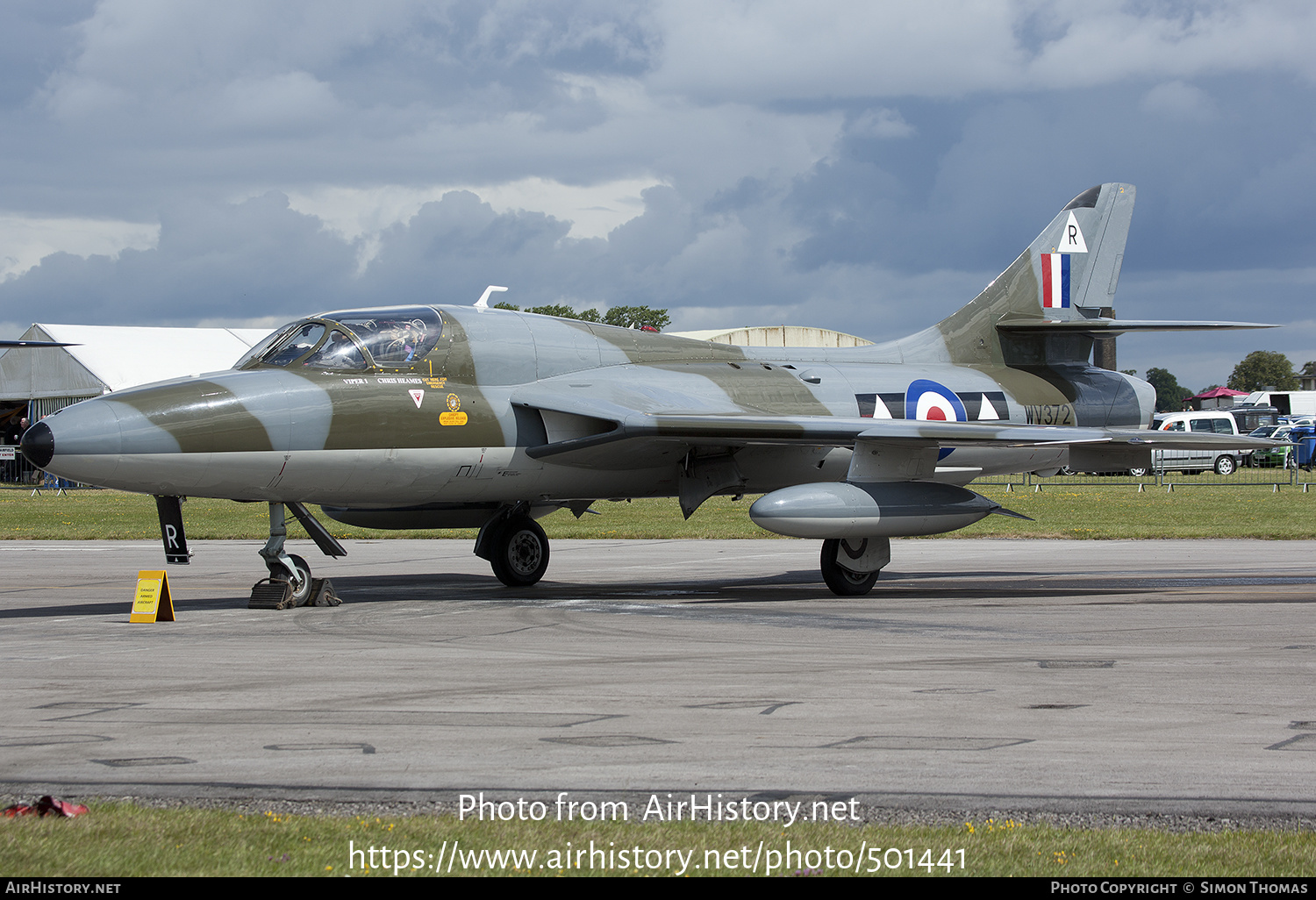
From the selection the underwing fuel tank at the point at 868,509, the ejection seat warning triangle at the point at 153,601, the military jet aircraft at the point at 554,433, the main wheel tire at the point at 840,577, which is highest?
the military jet aircraft at the point at 554,433

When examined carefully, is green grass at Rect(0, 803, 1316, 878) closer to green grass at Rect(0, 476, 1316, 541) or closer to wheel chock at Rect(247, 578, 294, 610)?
wheel chock at Rect(247, 578, 294, 610)

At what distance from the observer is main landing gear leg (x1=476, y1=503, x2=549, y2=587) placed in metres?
16.3

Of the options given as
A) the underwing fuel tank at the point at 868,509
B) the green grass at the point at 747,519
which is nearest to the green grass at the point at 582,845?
the underwing fuel tank at the point at 868,509

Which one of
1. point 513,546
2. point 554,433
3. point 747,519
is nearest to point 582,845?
point 554,433

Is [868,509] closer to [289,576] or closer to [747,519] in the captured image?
[289,576]

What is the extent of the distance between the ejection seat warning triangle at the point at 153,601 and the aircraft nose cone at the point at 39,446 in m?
1.64

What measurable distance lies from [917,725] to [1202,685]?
2.48 meters

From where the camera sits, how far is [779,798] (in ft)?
18.2

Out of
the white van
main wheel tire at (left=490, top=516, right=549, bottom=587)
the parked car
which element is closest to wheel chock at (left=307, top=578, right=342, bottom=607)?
main wheel tire at (left=490, top=516, right=549, bottom=587)

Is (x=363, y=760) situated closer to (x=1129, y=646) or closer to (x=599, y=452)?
(x=1129, y=646)

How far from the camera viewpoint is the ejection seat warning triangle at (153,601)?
40.4 ft

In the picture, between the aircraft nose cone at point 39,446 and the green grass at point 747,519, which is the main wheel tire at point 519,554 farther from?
the green grass at point 747,519

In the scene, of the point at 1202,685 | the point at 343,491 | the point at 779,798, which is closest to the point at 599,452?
the point at 343,491

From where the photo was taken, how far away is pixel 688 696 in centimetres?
804
